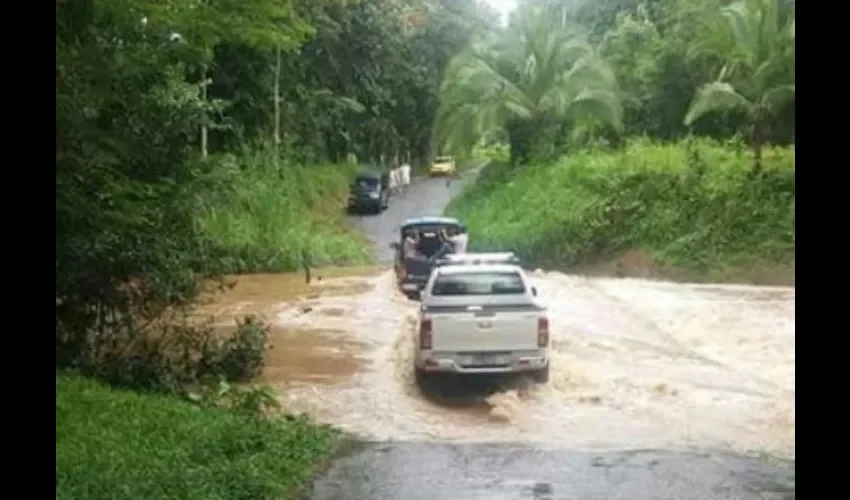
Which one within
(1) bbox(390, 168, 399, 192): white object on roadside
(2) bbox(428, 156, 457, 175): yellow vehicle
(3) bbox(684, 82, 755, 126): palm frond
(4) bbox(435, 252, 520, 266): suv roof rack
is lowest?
(4) bbox(435, 252, 520, 266): suv roof rack

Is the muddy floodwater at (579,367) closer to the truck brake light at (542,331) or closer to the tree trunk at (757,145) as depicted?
the truck brake light at (542,331)

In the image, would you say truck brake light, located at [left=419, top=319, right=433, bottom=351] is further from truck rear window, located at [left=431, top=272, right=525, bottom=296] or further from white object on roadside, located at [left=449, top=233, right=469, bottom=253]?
white object on roadside, located at [left=449, top=233, right=469, bottom=253]

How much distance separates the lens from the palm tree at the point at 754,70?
3.80 metres

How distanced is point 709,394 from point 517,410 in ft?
2.15

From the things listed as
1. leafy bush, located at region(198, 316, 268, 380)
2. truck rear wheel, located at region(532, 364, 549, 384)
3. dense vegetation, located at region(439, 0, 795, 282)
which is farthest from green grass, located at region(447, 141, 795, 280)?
leafy bush, located at region(198, 316, 268, 380)

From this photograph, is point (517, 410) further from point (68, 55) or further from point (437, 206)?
point (68, 55)

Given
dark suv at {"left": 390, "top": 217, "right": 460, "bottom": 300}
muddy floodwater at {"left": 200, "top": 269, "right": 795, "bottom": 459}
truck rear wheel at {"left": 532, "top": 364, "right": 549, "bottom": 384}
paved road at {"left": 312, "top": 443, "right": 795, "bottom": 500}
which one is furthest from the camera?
dark suv at {"left": 390, "top": 217, "right": 460, "bottom": 300}

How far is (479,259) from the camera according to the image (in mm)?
4188

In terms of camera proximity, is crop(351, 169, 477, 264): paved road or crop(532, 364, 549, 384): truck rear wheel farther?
crop(351, 169, 477, 264): paved road

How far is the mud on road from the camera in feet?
12.6

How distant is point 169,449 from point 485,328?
3.83 ft

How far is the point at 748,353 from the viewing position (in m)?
3.98

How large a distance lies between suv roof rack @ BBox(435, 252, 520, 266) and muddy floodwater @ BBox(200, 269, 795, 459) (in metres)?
0.12
